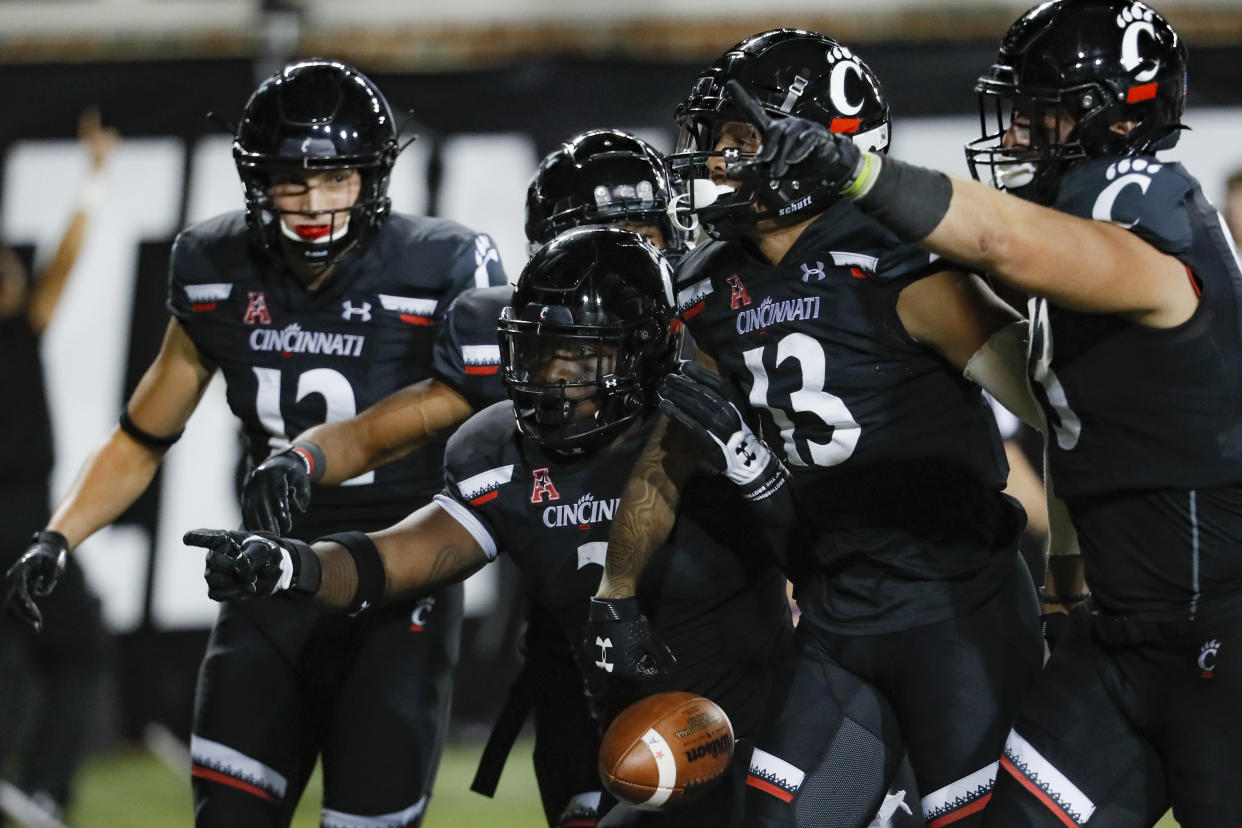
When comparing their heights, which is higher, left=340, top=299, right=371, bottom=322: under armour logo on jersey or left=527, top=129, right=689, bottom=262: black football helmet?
left=527, top=129, right=689, bottom=262: black football helmet

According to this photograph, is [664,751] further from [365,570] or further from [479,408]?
[479,408]

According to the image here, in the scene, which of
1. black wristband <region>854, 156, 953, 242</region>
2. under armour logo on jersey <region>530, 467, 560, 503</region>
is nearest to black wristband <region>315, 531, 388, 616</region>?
under armour logo on jersey <region>530, 467, 560, 503</region>

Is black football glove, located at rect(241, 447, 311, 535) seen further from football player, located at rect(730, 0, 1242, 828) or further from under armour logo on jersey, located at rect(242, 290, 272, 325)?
football player, located at rect(730, 0, 1242, 828)

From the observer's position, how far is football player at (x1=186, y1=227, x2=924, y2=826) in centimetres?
324

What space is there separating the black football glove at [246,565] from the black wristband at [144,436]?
1030 mm

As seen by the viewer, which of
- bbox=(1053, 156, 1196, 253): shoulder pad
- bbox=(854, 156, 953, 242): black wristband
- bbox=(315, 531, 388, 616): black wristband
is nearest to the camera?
bbox=(854, 156, 953, 242): black wristband

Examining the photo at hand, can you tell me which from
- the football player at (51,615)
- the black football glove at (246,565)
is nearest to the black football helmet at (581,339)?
the black football glove at (246,565)

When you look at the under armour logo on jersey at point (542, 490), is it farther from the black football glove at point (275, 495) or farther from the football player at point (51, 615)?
the football player at point (51, 615)

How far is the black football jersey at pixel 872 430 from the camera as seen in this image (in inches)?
122

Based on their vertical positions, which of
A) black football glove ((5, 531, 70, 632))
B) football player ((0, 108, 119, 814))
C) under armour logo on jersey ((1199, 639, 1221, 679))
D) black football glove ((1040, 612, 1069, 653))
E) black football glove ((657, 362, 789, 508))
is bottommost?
football player ((0, 108, 119, 814))

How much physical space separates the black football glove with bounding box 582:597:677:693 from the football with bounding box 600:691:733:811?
90 millimetres

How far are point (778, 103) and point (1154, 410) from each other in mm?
1000

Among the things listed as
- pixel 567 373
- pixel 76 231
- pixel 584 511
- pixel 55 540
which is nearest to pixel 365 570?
pixel 584 511

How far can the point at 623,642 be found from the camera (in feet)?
9.99
